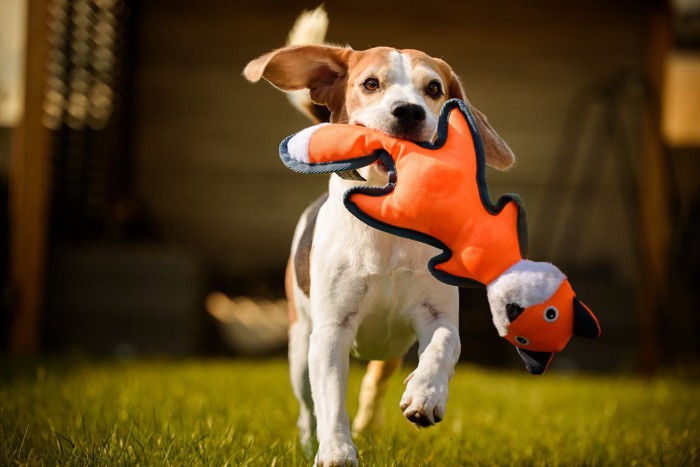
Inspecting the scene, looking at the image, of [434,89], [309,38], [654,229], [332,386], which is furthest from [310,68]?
[654,229]

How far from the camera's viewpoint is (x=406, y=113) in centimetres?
200

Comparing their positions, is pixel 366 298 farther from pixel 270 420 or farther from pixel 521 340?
pixel 270 420

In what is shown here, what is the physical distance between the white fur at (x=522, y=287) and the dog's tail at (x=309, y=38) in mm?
1095

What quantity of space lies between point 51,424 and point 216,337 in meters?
3.80

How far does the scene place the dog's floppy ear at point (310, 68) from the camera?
7.48 feet

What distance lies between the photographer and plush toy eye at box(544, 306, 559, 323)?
1.66 meters

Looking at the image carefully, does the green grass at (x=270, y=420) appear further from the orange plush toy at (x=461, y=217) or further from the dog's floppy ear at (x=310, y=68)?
the dog's floppy ear at (x=310, y=68)

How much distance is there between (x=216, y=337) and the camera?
6.41 metres

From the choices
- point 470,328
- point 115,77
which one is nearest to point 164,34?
point 115,77

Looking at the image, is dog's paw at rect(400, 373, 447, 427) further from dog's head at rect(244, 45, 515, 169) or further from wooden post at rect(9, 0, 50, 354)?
wooden post at rect(9, 0, 50, 354)

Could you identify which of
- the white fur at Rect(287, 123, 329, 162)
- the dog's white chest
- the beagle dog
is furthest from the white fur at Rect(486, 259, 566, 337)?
the white fur at Rect(287, 123, 329, 162)

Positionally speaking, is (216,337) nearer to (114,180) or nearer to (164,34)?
(114,180)

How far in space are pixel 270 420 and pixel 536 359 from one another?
152 centimetres

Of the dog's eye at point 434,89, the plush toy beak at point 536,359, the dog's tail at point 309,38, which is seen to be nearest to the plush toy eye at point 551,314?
the plush toy beak at point 536,359
